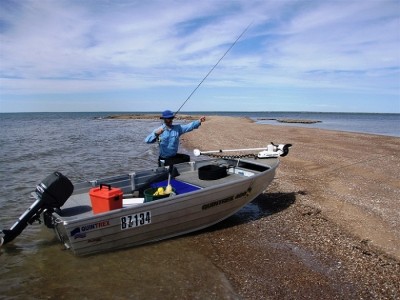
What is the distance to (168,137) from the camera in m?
8.24

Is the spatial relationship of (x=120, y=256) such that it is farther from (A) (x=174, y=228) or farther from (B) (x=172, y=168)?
(B) (x=172, y=168)

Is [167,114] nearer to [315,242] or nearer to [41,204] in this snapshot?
[41,204]

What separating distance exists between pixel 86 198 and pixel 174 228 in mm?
2079

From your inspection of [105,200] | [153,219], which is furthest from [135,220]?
[105,200]

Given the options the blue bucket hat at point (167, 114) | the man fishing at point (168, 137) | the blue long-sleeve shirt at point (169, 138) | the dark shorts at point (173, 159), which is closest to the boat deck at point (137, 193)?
the dark shorts at point (173, 159)

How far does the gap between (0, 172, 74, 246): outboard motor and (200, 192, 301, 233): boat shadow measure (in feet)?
10.4

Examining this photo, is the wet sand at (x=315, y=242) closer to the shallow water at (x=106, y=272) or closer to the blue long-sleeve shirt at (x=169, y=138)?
the shallow water at (x=106, y=272)

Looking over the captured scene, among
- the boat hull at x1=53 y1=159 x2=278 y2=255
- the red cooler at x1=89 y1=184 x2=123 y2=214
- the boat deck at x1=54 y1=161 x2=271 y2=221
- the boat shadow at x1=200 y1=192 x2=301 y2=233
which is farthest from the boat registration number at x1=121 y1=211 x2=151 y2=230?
the boat shadow at x1=200 y1=192 x2=301 y2=233

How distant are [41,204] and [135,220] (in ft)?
Answer: 5.43

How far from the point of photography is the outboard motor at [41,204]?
573 cm

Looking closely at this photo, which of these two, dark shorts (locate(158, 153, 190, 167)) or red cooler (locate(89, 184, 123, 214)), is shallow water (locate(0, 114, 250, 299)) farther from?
dark shorts (locate(158, 153, 190, 167))

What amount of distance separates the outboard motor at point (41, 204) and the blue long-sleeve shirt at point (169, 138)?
8.73 feet

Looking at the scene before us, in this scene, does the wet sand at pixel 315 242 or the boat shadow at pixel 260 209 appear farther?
the boat shadow at pixel 260 209

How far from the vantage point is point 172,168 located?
827cm
